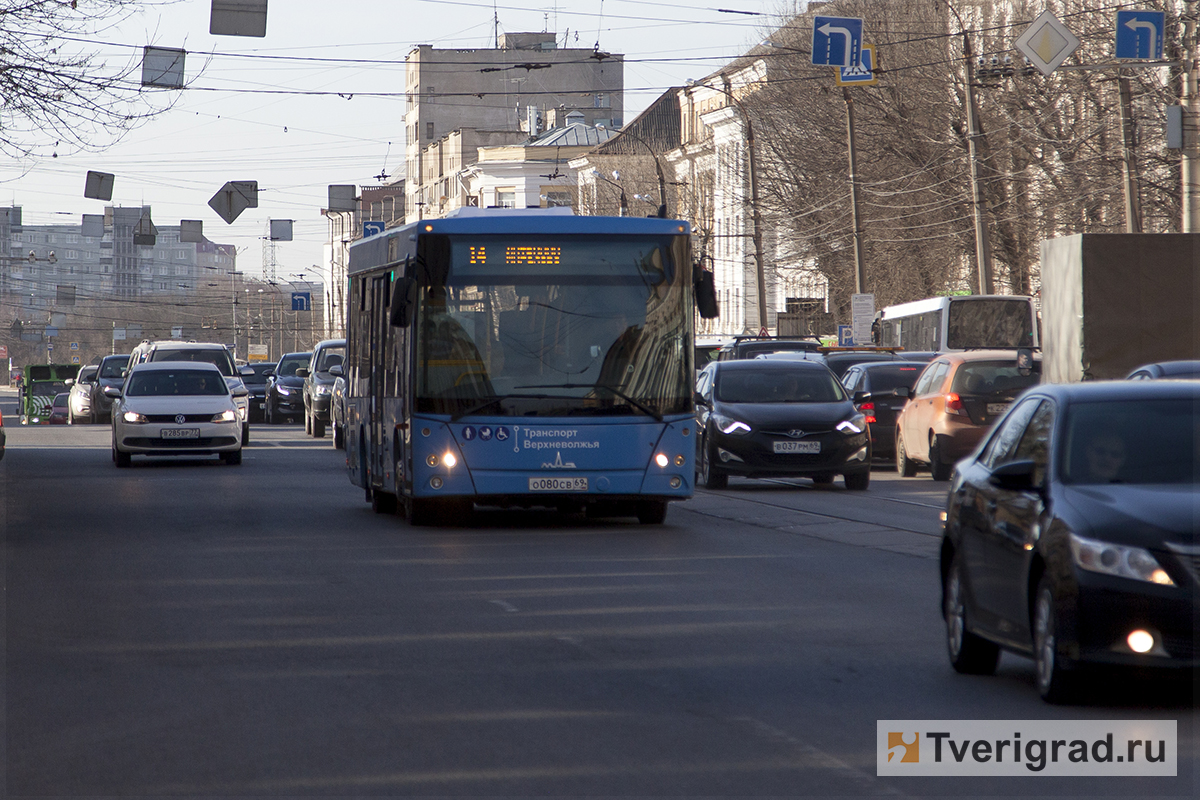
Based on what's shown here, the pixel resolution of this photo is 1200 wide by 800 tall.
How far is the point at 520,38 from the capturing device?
121 metres

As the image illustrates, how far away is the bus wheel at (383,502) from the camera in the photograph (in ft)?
62.3

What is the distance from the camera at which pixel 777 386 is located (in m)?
23.0

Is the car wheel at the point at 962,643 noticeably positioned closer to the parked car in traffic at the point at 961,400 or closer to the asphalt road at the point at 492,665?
the asphalt road at the point at 492,665

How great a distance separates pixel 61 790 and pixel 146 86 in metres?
22.2

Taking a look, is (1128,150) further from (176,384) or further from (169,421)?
(169,421)

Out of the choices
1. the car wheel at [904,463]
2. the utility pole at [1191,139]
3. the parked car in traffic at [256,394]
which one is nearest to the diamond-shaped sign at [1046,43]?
the utility pole at [1191,139]

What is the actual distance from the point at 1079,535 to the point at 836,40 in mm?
28133

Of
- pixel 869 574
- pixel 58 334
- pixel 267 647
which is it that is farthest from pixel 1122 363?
pixel 58 334

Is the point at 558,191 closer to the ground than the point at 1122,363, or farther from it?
farther from it

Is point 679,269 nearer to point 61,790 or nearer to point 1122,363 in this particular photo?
point 1122,363

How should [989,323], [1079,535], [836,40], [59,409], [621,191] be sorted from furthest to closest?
[59,409], [621,191], [989,323], [836,40], [1079,535]

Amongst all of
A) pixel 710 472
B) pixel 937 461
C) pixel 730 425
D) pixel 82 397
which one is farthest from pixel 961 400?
pixel 82 397

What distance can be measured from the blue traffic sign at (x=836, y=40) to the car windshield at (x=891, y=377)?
8.17 metres

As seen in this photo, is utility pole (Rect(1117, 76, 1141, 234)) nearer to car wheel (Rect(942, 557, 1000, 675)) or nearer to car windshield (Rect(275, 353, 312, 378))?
car windshield (Rect(275, 353, 312, 378))
